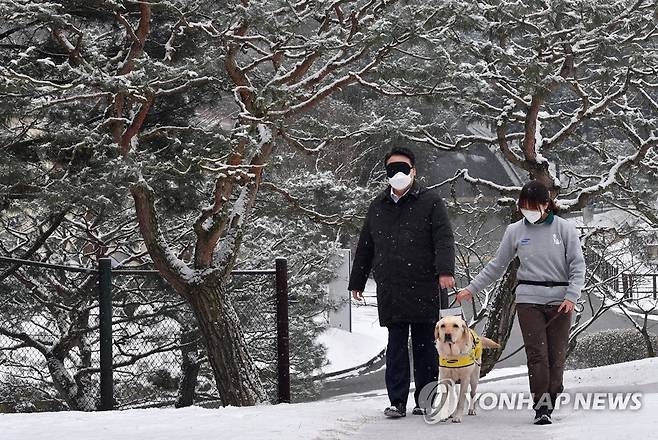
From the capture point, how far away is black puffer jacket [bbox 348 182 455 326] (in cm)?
646

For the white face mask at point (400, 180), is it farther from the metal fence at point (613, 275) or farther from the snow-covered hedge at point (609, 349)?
the snow-covered hedge at point (609, 349)

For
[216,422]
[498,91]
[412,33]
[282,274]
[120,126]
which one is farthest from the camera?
[498,91]

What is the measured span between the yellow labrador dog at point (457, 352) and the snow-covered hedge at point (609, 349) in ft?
56.1

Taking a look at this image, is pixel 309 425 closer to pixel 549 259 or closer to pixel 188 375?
pixel 549 259

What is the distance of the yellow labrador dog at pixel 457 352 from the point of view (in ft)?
19.9

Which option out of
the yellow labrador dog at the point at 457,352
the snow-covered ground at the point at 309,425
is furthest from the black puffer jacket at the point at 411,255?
the snow-covered ground at the point at 309,425

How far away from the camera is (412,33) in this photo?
33.2 ft

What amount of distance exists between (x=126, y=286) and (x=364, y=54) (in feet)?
14.4

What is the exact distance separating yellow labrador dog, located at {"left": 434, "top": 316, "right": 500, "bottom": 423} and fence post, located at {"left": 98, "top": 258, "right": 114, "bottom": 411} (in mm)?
3461

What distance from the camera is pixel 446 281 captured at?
6242 millimetres

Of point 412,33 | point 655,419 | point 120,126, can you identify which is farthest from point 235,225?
point 655,419

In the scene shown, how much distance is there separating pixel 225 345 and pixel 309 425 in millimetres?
5198

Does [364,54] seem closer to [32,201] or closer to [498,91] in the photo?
[498,91]

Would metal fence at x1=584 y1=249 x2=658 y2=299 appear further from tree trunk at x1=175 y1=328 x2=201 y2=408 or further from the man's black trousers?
the man's black trousers
